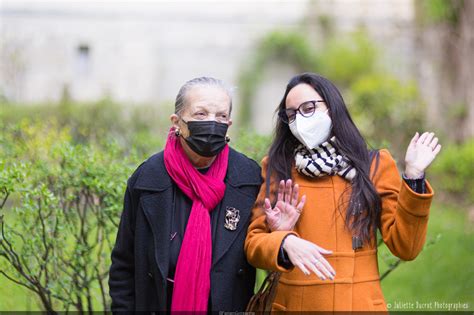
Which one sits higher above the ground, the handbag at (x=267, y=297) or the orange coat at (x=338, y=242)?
the orange coat at (x=338, y=242)

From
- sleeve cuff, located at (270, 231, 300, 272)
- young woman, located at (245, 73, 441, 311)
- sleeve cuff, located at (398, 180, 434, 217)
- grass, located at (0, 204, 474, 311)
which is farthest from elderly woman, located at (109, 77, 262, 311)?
grass, located at (0, 204, 474, 311)

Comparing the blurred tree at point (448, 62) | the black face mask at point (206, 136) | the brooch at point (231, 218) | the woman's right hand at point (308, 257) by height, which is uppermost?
the blurred tree at point (448, 62)

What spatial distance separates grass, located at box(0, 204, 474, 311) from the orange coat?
6.94 feet

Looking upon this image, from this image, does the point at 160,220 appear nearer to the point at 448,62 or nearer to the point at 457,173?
the point at 457,173

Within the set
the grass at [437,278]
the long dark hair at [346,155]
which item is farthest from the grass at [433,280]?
the long dark hair at [346,155]

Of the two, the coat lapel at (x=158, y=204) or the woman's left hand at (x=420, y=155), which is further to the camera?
the coat lapel at (x=158, y=204)

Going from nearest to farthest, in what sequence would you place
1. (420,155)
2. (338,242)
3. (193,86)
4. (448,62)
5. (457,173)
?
1. (420,155)
2. (338,242)
3. (193,86)
4. (457,173)
5. (448,62)

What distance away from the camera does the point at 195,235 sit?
275 cm

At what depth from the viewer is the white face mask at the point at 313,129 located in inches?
112

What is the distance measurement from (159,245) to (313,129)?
2.83 feet

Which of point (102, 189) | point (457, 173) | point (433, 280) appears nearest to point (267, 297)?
point (102, 189)

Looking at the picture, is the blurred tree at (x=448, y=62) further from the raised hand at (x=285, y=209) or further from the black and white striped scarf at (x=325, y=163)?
the raised hand at (x=285, y=209)

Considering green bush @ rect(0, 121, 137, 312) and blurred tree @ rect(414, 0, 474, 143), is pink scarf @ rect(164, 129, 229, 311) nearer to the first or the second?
green bush @ rect(0, 121, 137, 312)

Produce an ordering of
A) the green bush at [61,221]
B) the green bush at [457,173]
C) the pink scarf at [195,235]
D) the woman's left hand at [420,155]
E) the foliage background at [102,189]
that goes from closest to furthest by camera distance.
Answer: the woman's left hand at [420,155] < the pink scarf at [195,235] < the green bush at [61,221] < the foliage background at [102,189] < the green bush at [457,173]
